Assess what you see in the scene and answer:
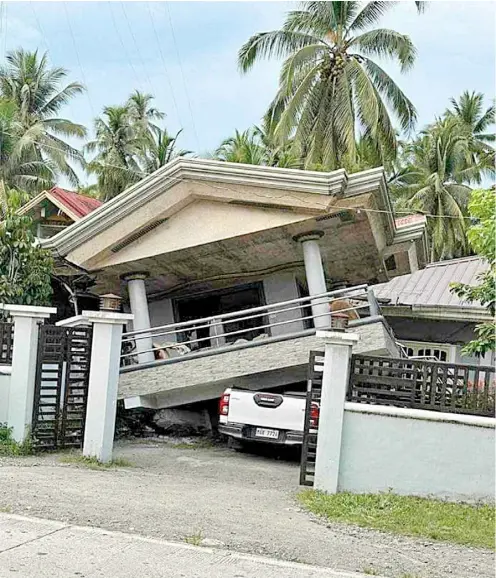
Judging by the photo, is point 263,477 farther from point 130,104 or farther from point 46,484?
point 130,104

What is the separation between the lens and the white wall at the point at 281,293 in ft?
51.5

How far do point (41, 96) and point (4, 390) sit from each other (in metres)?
29.9

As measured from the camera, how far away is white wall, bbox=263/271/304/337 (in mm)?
15711

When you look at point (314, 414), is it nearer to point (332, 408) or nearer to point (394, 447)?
point (332, 408)

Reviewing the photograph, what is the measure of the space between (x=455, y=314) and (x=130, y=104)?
96.8 ft

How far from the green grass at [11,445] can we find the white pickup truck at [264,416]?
110 inches

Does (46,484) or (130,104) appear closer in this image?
(46,484)

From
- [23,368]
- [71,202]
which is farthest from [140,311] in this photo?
[71,202]

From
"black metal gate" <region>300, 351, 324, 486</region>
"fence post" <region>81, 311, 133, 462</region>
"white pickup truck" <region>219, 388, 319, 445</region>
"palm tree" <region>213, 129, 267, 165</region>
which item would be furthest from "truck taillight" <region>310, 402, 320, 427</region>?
"palm tree" <region>213, 129, 267, 165</region>

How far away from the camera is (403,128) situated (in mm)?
23562

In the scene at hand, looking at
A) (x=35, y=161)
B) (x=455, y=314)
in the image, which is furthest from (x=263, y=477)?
(x=35, y=161)

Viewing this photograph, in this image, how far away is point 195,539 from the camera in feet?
18.9

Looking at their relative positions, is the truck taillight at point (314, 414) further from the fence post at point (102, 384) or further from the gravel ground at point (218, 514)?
the fence post at point (102, 384)

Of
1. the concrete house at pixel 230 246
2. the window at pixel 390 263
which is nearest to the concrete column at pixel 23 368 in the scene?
the concrete house at pixel 230 246
